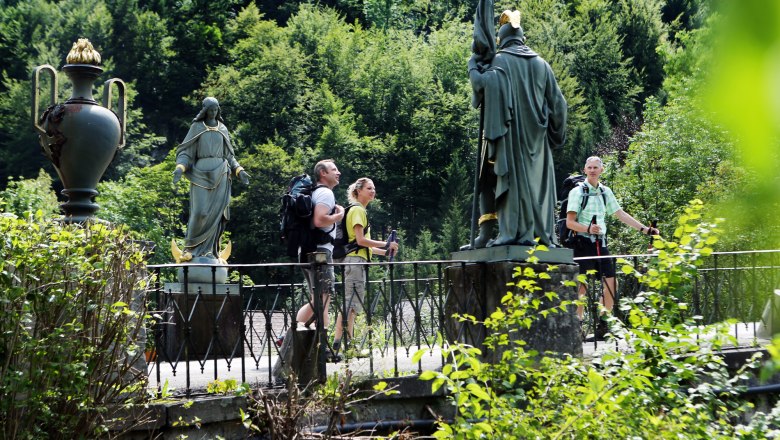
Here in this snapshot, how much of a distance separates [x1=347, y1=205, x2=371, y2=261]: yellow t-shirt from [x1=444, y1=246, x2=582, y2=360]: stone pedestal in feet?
5.55

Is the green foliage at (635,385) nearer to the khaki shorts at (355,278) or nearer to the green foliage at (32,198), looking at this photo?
the khaki shorts at (355,278)

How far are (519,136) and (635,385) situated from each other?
3.43m

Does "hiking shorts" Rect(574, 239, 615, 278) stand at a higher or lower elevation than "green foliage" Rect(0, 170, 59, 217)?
lower

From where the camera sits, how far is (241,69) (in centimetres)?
5075

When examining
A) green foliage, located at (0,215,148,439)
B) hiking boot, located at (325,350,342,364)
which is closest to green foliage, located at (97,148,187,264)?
hiking boot, located at (325,350,342,364)

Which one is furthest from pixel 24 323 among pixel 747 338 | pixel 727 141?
pixel 747 338

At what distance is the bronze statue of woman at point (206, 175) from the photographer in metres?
13.1

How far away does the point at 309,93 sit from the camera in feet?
167

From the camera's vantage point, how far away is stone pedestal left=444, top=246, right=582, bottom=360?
311 inches

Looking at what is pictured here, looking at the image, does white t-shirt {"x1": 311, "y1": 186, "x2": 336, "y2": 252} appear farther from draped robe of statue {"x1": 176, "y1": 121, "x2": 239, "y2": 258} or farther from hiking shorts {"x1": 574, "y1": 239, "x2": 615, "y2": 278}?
draped robe of statue {"x1": 176, "y1": 121, "x2": 239, "y2": 258}

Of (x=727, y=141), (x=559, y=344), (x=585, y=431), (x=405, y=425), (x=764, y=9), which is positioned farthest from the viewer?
(x=559, y=344)

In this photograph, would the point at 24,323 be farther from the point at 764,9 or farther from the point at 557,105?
the point at 764,9

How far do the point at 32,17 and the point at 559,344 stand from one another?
164ft

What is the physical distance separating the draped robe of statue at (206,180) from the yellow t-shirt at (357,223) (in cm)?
384
